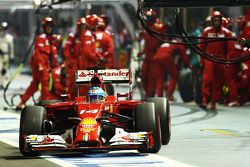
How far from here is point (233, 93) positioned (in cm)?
2598

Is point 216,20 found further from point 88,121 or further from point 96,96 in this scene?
point 88,121

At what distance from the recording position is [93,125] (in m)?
15.0

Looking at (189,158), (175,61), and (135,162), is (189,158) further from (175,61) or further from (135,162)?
(175,61)

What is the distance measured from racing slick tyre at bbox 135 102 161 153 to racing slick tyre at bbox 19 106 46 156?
3.95 feet

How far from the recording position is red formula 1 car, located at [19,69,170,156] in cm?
1483

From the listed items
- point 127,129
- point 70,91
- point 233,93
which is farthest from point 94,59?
point 127,129

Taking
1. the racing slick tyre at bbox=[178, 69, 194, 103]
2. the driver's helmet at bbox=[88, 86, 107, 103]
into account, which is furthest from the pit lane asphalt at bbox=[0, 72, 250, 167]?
the racing slick tyre at bbox=[178, 69, 194, 103]

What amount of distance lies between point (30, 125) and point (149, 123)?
1.48 metres

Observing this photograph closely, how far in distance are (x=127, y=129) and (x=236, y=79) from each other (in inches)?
449

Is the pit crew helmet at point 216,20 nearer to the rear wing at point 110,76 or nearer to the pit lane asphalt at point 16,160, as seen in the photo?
the rear wing at point 110,76

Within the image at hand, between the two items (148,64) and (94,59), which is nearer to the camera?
(94,59)

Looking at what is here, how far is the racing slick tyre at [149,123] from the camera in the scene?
49.3ft

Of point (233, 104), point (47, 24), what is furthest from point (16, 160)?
point (233, 104)

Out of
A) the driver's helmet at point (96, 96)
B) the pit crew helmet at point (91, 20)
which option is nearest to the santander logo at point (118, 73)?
the driver's helmet at point (96, 96)
